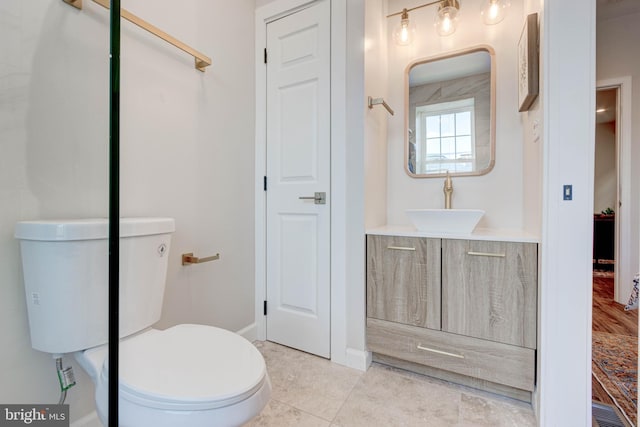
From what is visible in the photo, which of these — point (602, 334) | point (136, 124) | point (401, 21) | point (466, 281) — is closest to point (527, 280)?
point (466, 281)

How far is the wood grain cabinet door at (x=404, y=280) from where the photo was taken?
1.51 metres

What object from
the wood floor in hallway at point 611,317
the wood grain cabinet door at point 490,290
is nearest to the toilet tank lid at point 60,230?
the wood grain cabinet door at point 490,290

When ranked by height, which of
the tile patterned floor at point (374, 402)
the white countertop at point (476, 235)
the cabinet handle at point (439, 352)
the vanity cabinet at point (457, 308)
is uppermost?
the white countertop at point (476, 235)

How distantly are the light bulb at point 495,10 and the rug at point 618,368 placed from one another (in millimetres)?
2026

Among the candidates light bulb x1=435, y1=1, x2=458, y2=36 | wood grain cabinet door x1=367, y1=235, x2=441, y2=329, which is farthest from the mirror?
wood grain cabinet door x1=367, y1=235, x2=441, y2=329

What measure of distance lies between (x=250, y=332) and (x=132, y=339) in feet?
3.31

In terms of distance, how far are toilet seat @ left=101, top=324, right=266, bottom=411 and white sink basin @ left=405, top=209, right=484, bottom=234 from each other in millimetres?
1026

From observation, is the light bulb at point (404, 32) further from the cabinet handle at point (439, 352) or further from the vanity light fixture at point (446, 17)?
the cabinet handle at point (439, 352)

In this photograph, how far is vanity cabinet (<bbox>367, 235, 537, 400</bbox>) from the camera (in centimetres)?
134

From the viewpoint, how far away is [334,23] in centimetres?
172

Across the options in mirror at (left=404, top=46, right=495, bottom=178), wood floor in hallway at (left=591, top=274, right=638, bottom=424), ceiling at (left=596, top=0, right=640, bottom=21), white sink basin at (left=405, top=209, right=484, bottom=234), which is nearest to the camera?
white sink basin at (left=405, top=209, right=484, bottom=234)

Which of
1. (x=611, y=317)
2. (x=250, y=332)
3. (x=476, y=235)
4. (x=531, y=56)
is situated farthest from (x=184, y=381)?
(x=611, y=317)

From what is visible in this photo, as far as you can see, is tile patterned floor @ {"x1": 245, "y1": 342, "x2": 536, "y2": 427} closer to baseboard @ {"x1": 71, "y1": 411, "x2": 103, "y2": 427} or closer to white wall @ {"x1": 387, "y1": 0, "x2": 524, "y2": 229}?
baseboard @ {"x1": 71, "y1": 411, "x2": 103, "y2": 427}

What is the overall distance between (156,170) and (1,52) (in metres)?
0.60
